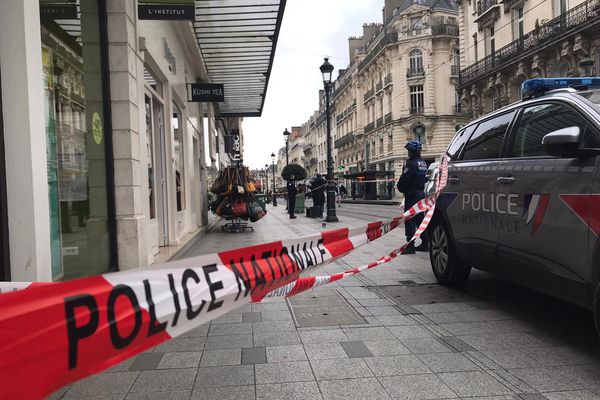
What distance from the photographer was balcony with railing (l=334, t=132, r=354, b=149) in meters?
68.5

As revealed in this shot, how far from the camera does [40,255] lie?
12.2ft

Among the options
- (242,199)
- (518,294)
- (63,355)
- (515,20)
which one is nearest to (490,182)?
(518,294)

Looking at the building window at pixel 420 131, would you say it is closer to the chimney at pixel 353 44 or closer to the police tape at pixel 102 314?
the chimney at pixel 353 44

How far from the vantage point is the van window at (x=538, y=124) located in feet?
11.9

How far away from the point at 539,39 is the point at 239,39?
76.0 ft

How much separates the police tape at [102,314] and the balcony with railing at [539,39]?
2682 centimetres

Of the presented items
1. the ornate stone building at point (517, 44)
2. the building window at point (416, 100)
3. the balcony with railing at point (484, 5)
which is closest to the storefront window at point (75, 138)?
the ornate stone building at point (517, 44)

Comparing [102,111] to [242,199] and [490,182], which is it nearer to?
[490,182]

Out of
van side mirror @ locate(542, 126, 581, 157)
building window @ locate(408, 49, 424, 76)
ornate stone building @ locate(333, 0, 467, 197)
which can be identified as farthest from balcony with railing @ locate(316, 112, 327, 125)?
van side mirror @ locate(542, 126, 581, 157)

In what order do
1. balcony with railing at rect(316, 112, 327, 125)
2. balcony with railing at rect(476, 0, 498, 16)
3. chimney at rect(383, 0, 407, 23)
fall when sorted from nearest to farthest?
balcony with railing at rect(476, 0, 498, 16), chimney at rect(383, 0, 407, 23), balcony with railing at rect(316, 112, 327, 125)

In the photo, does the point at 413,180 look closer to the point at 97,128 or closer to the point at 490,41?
the point at 97,128

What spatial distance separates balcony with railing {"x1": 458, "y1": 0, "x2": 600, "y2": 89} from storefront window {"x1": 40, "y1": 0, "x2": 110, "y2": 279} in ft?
82.2

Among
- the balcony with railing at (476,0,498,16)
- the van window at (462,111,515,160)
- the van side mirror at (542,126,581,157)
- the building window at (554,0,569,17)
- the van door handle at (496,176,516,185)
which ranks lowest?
the van door handle at (496,176,516,185)

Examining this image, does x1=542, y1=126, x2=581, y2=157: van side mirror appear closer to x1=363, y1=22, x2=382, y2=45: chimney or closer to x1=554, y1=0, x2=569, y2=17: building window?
x1=554, y1=0, x2=569, y2=17: building window
